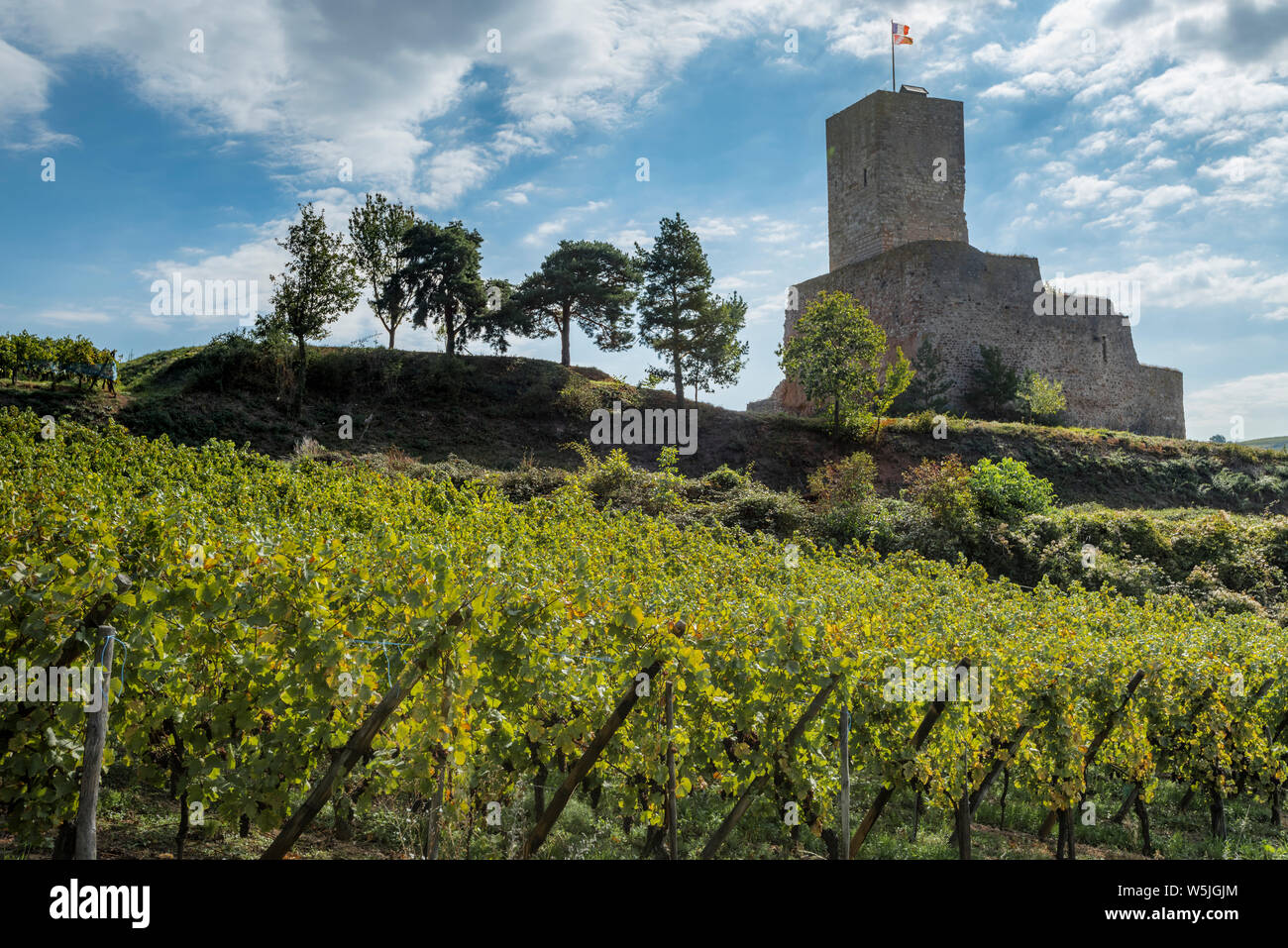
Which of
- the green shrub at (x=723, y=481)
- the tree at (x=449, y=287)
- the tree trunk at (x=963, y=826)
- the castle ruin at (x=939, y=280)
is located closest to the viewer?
the tree trunk at (x=963, y=826)

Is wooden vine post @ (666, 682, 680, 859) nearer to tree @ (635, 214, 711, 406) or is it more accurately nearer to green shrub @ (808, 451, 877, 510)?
green shrub @ (808, 451, 877, 510)

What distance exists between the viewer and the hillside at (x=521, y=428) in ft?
67.5

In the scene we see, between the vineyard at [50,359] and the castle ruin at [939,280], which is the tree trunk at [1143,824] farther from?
the castle ruin at [939,280]

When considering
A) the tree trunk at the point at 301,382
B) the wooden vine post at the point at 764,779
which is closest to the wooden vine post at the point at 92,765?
the wooden vine post at the point at 764,779

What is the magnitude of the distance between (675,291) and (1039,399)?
13680mm

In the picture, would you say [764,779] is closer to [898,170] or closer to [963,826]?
[963,826]

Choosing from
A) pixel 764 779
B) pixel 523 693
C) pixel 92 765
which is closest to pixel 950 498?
pixel 764 779

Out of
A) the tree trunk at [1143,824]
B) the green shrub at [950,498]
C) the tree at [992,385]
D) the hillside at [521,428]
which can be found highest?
the tree at [992,385]

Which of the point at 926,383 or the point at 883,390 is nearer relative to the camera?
the point at 883,390

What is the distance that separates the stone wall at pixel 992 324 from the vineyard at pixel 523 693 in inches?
970

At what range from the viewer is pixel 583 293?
28.1 metres

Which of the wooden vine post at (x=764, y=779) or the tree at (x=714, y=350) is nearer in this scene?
the wooden vine post at (x=764, y=779)

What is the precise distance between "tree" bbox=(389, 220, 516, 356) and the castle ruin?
36.5 feet
